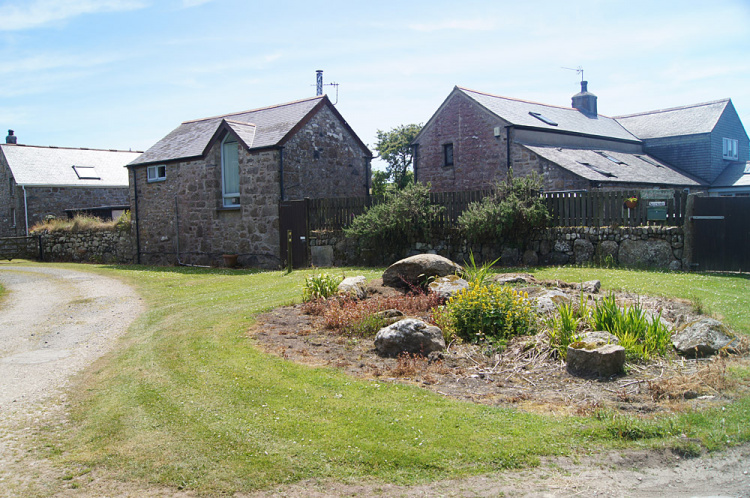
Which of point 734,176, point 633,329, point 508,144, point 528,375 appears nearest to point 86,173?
point 508,144

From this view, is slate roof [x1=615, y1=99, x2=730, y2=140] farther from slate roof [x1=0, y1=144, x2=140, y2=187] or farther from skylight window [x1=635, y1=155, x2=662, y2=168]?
slate roof [x1=0, y1=144, x2=140, y2=187]

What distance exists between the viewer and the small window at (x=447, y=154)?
3158 centimetres

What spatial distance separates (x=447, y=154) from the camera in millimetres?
31844

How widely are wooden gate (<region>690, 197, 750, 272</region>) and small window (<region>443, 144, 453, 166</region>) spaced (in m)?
18.2

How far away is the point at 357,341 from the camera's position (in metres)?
8.39

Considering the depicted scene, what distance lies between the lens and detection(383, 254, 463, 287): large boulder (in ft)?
35.5

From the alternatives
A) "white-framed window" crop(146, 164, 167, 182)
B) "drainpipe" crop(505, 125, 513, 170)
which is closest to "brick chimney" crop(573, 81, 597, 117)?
"drainpipe" crop(505, 125, 513, 170)

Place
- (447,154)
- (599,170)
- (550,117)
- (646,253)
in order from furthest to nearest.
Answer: (550,117), (447,154), (599,170), (646,253)

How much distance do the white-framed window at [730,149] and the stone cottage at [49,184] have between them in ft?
131

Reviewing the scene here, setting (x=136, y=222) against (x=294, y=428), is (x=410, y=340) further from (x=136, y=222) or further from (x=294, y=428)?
(x=136, y=222)

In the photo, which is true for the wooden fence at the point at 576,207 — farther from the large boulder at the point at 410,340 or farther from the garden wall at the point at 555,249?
the large boulder at the point at 410,340

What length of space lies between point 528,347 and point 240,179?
16.7 metres

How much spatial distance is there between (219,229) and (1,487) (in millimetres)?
18866

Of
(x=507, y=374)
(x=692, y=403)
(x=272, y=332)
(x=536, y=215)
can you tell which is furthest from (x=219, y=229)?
(x=692, y=403)
